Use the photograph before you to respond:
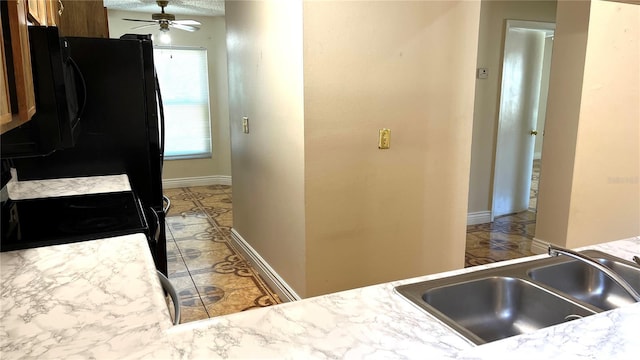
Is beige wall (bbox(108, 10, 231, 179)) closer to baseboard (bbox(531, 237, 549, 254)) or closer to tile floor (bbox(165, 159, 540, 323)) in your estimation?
tile floor (bbox(165, 159, 540, 323))

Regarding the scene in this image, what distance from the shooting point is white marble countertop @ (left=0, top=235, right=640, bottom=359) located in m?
0.90

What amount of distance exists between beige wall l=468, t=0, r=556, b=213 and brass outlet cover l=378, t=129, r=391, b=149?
2192mm

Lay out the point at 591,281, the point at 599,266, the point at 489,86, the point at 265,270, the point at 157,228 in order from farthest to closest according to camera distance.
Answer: the point at 489,86 → the point at 265,270 → the point at 157,228 → the point at 591,281 → the point at 599,266

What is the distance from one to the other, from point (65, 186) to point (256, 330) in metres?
1.83

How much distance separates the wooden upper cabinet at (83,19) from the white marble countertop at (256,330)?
6.57 feet

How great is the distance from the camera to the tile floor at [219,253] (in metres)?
3.07

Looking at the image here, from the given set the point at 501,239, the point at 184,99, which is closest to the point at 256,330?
the point at 501,239

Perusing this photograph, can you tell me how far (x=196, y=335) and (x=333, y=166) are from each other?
1708 mm

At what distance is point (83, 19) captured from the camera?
277 cm

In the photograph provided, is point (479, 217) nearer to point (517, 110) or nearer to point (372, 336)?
point (517, 110)

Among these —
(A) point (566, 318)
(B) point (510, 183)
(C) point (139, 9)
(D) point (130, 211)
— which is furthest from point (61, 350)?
(C) point (139, 9)

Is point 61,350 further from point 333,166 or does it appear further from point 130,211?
point 333,166

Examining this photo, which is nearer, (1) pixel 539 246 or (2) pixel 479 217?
(1) pixel 539 246

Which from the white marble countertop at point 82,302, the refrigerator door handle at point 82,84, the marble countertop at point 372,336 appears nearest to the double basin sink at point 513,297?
the marble countertop at point 372,336
